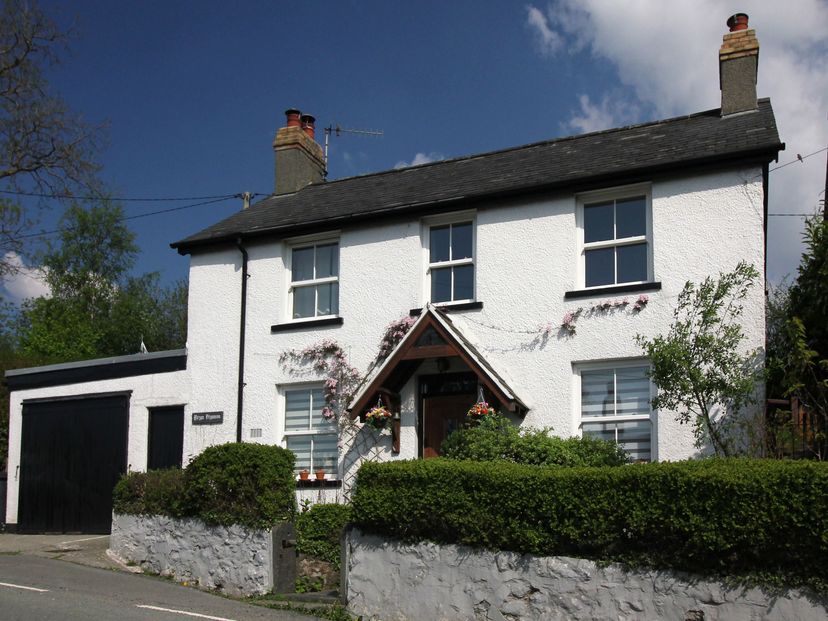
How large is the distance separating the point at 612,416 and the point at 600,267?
2378mm

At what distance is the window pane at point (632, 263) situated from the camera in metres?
14.4

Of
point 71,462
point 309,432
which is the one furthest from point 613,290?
point 71,462

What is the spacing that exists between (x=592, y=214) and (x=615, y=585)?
7087 millimetres

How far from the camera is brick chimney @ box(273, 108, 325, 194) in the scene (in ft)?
65.6

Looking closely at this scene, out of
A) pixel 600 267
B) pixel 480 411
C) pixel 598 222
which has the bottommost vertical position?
pixel 480 411

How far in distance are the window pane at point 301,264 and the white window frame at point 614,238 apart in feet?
17.2

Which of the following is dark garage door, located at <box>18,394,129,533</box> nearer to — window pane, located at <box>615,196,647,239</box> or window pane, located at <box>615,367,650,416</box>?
window pane, located at <box>615,367,650,416</box>

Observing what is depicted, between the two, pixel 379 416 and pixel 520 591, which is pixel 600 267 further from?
pixel 520 591

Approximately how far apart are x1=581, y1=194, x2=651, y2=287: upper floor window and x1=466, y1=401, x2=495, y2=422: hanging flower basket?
8.41ft

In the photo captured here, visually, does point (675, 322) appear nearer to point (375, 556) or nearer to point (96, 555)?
point (375, 556)

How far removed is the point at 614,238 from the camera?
48.1 ft

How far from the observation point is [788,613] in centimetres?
846

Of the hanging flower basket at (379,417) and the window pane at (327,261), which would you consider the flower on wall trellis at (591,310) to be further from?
the window pane at (327,261)

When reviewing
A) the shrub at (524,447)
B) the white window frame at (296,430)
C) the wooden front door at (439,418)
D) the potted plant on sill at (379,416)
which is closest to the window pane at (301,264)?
the white window frame at (296,430)
